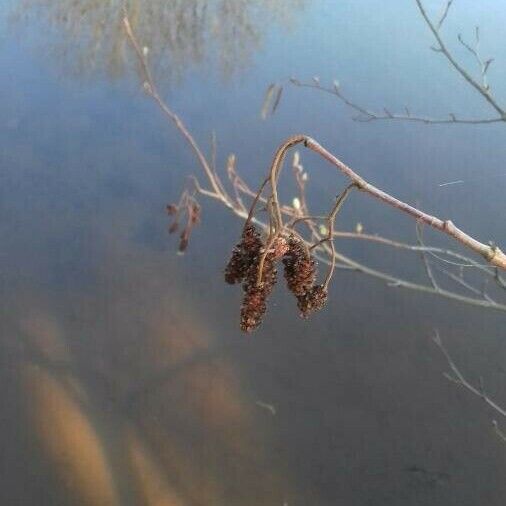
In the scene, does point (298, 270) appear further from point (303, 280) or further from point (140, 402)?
point (140, 402)

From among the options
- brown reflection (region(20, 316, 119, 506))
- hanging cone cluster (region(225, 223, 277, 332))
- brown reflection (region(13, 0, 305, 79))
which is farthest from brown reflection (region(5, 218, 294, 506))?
hanging cone cluster (region(225, 223, 277, 332))

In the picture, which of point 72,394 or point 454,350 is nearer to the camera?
point 72,394

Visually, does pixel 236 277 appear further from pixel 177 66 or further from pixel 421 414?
pixel 177 66

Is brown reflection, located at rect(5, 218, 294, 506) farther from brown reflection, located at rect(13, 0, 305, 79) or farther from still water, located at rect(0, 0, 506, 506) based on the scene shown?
brown reflection, located at rect(13, 0, 305, 79)

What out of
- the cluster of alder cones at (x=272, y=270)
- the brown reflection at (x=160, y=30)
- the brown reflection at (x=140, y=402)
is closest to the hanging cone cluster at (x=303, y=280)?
the cluster of alder cones at (x=272, y=270)

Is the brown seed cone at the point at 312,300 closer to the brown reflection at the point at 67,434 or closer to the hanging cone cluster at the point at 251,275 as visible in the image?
the hanging cone cluster at the point at 251,275

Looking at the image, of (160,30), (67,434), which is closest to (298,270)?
(67,434)

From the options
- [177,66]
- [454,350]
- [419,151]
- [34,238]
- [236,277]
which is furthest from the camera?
[177,66]

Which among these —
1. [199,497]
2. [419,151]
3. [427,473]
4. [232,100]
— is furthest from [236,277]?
[232,100]
